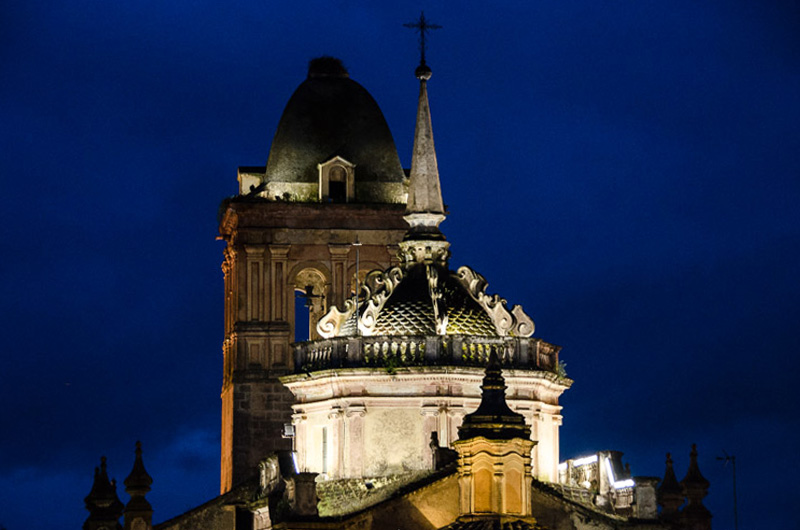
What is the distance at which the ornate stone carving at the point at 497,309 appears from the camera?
292 ft

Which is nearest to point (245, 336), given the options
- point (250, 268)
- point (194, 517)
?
point (250, 268)

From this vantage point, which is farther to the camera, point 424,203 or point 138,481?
point 424,203

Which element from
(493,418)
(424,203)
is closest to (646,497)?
(493,418)

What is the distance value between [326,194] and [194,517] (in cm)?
2143

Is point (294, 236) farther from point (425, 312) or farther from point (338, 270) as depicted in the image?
point (425, 312)

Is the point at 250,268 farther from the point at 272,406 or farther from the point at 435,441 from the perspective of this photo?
the point at 435,441

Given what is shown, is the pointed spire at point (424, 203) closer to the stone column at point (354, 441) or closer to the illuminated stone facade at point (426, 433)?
the illuminated stone facade at point (426, 433)

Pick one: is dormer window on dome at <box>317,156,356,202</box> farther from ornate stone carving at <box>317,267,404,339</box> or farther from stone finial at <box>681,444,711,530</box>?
stone finial at <box>681,444,711,530</box>

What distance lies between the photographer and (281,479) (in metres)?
84.2

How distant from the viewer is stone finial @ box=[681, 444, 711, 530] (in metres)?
87.6

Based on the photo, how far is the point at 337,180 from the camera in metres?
114

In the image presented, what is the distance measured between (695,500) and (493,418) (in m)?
12.0

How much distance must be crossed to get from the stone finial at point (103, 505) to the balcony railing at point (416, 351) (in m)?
7.72

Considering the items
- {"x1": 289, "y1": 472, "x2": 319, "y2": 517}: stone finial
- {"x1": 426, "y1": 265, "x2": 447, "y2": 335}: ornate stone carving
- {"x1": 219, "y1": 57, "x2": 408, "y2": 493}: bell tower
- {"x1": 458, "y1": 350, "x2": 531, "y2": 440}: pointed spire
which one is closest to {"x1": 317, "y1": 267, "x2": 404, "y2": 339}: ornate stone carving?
{"x1": 426, "y1": 265, "x2": 447, "y2": 335}: ornate stone carving
